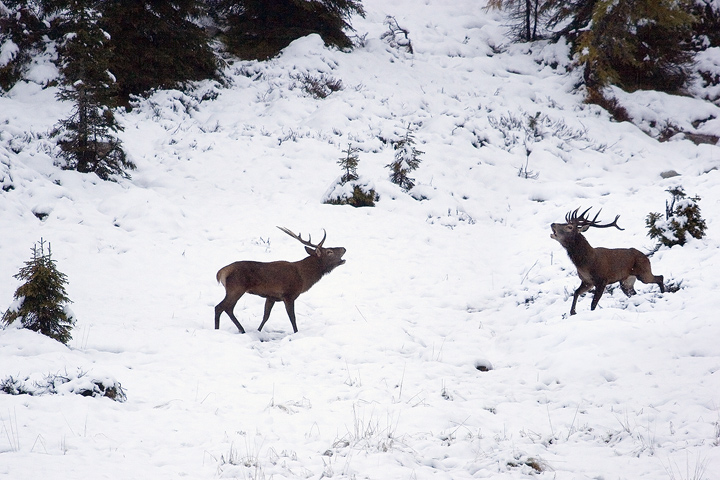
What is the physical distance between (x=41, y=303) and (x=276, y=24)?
65.2ft

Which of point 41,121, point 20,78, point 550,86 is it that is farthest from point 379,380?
point 550,86

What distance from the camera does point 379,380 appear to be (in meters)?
6.77

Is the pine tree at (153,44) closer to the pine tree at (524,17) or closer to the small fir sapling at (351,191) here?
the small fir sapling at (351,191)

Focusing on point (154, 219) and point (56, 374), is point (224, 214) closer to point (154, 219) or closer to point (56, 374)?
point (154, 219)

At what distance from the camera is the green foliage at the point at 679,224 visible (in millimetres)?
10328

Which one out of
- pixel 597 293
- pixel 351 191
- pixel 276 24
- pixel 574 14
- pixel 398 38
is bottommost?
pixel 597 293

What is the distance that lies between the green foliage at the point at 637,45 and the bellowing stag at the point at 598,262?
14.8 metres

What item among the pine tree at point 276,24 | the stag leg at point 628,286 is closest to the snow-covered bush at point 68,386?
the stag leg at point 628,286

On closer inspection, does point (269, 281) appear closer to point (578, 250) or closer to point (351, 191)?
point (578, 250)

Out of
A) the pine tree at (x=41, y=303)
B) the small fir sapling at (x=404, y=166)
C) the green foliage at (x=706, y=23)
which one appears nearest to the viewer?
the pine tree at (x=41, y=303)

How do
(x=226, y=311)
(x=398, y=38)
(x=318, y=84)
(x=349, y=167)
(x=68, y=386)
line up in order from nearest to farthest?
(x=68, y=386), (x=226, y=311), (x=349, y=167), (x=318, y=84), (x=398, y=38)

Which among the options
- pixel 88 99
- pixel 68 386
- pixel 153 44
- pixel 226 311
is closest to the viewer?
pixel 68 386

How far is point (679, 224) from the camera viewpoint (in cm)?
1043

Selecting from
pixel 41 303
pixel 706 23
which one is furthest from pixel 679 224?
pixel 706 23
